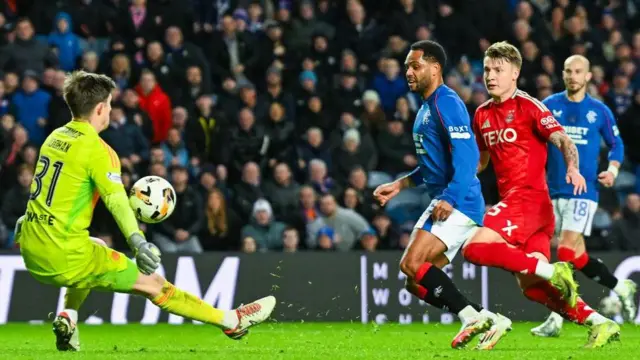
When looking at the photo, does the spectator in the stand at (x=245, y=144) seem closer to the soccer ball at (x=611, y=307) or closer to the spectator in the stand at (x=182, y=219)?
the spectator in the stand at (x=182, y=219)

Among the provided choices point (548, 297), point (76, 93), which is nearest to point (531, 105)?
point (548, 297)

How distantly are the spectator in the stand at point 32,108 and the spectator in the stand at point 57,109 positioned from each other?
0.21ft

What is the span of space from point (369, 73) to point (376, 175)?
6.17 feet

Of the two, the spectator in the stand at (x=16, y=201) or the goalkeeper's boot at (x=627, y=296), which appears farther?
the spectator in the stand at (x=16, y=201)

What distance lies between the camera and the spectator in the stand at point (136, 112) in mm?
16547

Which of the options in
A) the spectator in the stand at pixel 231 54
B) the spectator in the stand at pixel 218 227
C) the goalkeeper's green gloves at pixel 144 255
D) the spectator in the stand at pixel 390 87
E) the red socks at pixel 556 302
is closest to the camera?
the goalkeeper's green gloves at pixel 144 255

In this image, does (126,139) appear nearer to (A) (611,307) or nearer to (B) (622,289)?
(A) (611,307)

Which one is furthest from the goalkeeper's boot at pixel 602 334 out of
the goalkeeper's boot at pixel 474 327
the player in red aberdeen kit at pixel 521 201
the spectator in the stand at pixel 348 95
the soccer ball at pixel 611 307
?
the spectator in the stand at pixel 348 95

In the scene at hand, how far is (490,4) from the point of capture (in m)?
19.9

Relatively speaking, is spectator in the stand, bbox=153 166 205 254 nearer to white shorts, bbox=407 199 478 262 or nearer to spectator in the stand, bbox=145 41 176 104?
spectator in the stand, bbox=145 41 176 104

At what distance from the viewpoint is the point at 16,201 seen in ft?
50.9

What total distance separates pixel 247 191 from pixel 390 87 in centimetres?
290

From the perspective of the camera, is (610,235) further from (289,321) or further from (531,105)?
(531,105)

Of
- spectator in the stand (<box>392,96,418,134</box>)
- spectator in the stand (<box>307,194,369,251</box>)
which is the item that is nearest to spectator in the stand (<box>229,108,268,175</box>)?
spectator in the stand (<box>307,194,369,251</box>)
